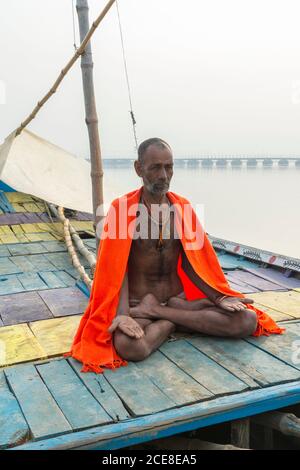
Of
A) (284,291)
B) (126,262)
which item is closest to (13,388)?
(126,262)

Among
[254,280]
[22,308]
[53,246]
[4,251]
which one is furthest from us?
[53,246]

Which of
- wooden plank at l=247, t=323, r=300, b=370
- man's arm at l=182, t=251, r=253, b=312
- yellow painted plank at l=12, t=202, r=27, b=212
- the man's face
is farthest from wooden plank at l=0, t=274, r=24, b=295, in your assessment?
yellow painted plank at l=12, t=202, r=27, b=212

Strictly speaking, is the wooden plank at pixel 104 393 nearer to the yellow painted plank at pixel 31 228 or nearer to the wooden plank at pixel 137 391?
the wooden plank at pixel 137 391

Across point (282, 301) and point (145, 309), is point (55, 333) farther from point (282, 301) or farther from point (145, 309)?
point (282, 301)

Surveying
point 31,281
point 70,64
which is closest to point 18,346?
point 31,281

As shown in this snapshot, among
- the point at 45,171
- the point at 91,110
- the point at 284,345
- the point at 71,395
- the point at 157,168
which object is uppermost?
the point at 91,110

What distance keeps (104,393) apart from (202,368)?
57 centimetres

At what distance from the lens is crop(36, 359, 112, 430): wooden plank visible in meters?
2.02

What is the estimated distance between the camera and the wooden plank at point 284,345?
2639 mm

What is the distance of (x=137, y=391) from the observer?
227 centimetres

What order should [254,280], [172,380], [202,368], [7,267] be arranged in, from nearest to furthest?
[172,380], [202,368], [254,280], [7,267]

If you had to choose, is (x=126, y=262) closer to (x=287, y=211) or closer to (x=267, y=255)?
(x=267, y=255)

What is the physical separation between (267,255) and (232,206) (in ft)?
57.4

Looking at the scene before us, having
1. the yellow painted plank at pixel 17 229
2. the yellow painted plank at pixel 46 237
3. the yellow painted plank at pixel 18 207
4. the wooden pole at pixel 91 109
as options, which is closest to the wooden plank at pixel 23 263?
the yellow painted plank at pixel 46 237
